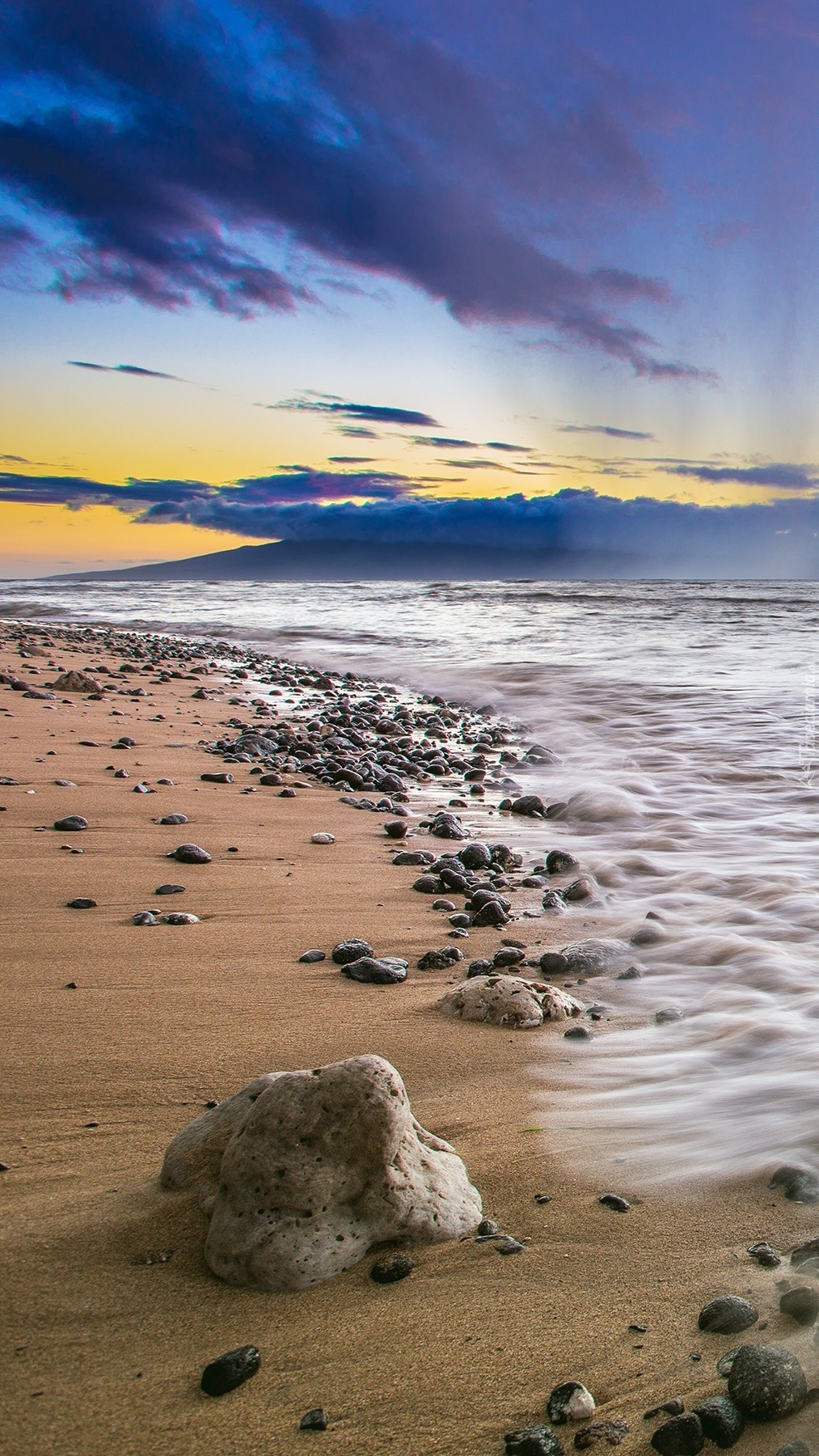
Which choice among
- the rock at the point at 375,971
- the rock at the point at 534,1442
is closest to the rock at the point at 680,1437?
the rock at the point at 534,1442

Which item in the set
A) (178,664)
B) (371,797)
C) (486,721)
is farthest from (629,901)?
(178,664)

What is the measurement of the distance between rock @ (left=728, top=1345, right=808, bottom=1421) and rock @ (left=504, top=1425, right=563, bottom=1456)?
292mm

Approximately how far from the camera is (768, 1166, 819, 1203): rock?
192cm

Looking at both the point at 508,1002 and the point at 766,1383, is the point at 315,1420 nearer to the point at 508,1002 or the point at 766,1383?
the point at 766,1383

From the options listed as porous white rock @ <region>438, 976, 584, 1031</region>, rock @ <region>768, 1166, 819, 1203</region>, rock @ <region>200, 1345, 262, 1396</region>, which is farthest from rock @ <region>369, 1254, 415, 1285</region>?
porous white rock @ <region>438, 976, 584, 1031</region>

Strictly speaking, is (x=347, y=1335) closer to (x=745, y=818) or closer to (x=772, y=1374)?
(x=772, y=1374)

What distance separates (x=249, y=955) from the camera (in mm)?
3176

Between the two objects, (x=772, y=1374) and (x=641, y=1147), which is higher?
(x=772, y=1374)

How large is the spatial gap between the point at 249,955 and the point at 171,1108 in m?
1.07

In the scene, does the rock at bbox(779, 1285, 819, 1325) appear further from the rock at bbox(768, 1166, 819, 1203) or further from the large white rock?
the large white rock

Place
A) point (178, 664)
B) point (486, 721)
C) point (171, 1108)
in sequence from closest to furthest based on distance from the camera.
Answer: point (171, 1108)
point (486, 721)
point (178, 664)

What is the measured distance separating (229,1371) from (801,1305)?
971 millimetres

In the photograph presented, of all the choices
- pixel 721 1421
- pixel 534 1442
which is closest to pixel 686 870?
pixel 721 1421

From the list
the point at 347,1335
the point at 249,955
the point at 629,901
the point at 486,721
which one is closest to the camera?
the point at 347,1335
